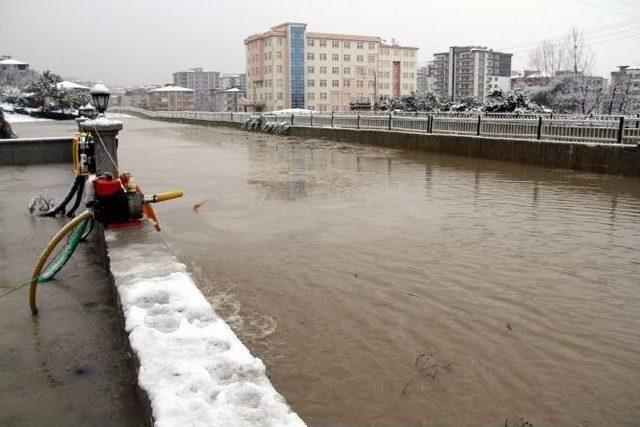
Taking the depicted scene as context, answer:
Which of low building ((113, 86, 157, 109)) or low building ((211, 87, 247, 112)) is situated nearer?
low building ((211, 87, 247, 112))

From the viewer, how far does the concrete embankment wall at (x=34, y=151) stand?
1500 centimetres

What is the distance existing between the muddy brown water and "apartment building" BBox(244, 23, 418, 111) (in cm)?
7410

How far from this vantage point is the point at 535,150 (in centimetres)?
1634

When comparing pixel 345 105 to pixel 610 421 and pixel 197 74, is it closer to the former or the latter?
pixel 610 421

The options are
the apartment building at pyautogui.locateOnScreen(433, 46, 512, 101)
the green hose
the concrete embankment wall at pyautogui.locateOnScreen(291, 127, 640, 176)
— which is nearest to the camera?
the green hose

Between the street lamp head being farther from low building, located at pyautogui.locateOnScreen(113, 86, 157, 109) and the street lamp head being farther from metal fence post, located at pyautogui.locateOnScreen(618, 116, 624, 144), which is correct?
low building, located at pyautogui.locateOnScreen(113, 86, 157, 109)

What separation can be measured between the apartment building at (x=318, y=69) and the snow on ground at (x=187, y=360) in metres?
80.5

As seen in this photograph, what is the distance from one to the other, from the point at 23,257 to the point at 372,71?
88.6m

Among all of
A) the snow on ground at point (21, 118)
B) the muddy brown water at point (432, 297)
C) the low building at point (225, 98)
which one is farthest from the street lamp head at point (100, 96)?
the low building at point (225, 98)

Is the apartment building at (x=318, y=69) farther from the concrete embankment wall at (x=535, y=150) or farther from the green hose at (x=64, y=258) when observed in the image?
the green hose at (x=64, y=258)

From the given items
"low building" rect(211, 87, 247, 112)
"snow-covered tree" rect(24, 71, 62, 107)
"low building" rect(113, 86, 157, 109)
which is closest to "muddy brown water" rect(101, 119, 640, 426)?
"snow-covered tree" rect(24, 71, 62, 107)

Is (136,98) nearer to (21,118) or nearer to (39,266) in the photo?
(21,118)

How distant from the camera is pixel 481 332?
454 centimetres

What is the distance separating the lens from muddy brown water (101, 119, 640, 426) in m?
3.62
